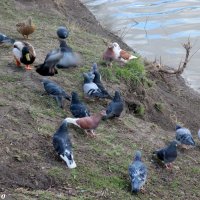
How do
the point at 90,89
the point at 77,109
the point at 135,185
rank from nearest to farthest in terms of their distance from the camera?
the point at 135,185 < the point at 77,109 < the point at 90,89

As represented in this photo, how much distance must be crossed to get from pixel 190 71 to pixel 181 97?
296cm

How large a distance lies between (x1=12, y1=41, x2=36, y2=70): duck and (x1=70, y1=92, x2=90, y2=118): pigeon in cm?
132

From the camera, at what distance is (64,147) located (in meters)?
7.28

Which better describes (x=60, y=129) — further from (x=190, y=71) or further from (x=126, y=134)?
(x=190, y=71)

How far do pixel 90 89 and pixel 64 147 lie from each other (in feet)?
7.46

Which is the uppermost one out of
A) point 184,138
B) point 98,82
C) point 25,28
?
point 98,82

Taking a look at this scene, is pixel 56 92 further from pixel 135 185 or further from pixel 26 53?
pixel 135 185

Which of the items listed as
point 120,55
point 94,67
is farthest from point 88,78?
point 120,55

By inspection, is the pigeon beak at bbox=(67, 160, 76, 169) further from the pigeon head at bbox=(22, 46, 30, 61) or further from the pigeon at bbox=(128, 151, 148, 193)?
the pigeon head at bbox=(22, 46, 30, 61)

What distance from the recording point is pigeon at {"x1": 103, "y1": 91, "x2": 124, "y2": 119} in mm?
8953

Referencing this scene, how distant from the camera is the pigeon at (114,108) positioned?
352 inches

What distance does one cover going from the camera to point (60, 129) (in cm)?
757

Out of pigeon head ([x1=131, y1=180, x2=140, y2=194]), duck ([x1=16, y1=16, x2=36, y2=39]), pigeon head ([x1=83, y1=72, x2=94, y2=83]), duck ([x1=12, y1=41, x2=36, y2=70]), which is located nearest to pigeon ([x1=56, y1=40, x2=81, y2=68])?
duck ([x1=12, y1=41, x2=36, y2=70])

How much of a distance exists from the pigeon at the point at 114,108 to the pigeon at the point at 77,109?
1.56ft
